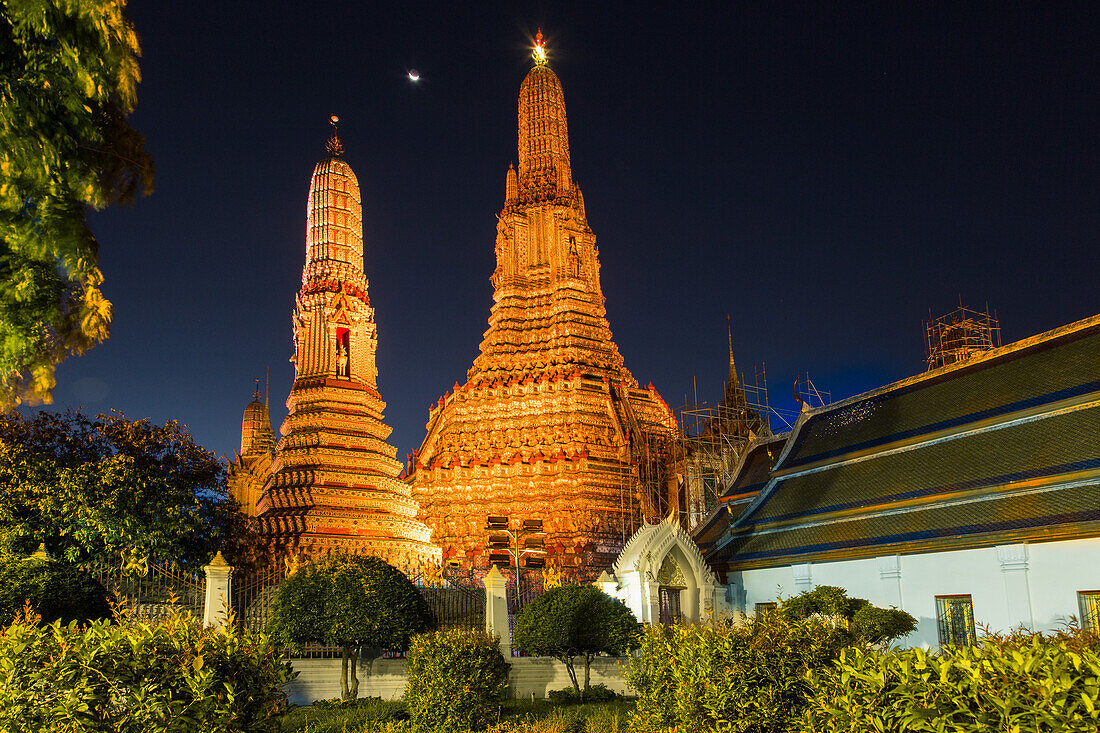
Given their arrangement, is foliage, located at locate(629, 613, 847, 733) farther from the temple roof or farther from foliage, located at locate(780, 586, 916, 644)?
the temple roof

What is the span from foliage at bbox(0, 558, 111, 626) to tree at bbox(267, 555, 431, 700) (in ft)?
11.1

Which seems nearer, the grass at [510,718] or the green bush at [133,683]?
the green bush at [133,683]

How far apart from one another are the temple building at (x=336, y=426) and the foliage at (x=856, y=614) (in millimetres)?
17998

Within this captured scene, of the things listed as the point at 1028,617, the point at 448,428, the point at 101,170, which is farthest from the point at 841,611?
the point at 448,428

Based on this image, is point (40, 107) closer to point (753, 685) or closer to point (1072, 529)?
point (753, 685)

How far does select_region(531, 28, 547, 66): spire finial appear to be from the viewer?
49688 millimetres

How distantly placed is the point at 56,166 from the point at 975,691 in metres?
7.65

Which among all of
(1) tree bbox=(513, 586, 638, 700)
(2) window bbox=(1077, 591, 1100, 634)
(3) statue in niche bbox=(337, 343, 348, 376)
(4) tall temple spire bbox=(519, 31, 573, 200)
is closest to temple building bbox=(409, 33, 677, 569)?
(4) tall temple spire bbox=(519, 31, 573, 200)

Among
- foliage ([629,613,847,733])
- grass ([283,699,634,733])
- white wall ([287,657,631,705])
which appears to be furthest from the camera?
white wall ([287,657,631,705])

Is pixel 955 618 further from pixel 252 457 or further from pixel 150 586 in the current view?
pixel 252 457

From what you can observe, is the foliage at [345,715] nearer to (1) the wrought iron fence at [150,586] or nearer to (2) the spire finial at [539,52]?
(1) the wrought iron fence at [150,586]

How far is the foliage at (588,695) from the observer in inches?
701

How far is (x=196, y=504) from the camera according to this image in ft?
75.7

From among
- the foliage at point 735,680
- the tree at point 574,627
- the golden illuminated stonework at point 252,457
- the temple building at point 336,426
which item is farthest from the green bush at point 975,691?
the golden illuminated stonework at point 252,457
